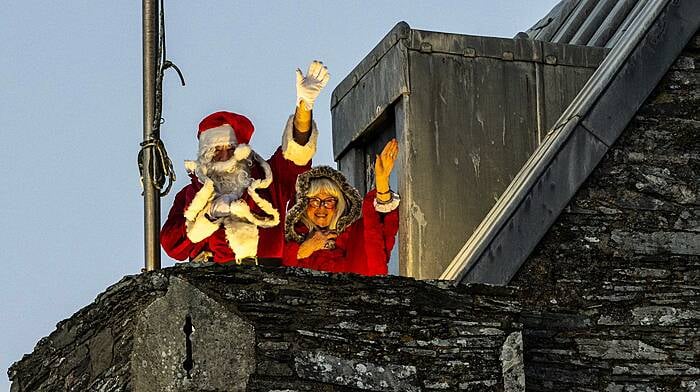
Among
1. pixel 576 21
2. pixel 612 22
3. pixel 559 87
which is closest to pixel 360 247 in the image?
pixel 559 87

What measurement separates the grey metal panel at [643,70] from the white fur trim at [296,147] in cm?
164

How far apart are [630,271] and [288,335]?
2455 mm

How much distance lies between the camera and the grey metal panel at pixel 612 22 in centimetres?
1761

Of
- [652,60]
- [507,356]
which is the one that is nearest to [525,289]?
[507,356]

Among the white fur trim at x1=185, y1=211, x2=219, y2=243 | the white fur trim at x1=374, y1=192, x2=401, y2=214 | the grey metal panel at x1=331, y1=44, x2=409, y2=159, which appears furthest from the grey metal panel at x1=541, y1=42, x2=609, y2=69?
the white fur trim at x1=185, y1=211, x2=219, y2=243

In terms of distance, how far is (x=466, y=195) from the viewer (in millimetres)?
16172

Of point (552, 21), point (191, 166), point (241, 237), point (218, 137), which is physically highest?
point (552, 21)

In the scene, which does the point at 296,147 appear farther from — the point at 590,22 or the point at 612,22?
the point at 590,22

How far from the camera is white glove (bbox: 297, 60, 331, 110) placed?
49.4 ft

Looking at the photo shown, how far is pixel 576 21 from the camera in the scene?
18.2 m

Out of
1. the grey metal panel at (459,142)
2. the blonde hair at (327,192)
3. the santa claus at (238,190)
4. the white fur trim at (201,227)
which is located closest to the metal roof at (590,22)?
the grey metal panel at (459,142)

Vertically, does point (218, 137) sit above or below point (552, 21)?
below

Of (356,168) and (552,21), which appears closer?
(356,168)

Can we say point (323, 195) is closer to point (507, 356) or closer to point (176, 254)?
point (176, 254)
